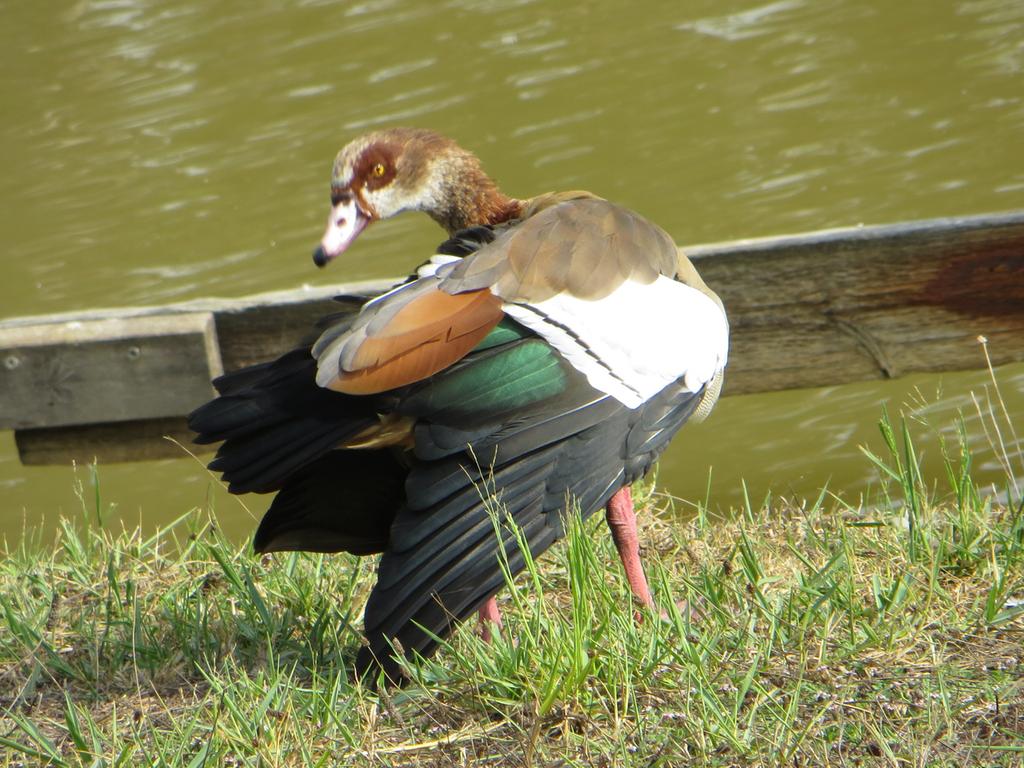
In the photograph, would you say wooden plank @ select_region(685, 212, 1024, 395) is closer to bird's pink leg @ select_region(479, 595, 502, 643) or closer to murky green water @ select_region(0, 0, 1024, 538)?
murky green water @ select_region(0, 0, 1024, 538)

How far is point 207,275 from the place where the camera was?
24.2ft

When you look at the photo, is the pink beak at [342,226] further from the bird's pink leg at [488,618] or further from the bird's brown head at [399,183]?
the bird's pink leg at [488,618]

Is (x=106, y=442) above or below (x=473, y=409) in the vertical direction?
below

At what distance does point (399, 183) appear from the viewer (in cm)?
344

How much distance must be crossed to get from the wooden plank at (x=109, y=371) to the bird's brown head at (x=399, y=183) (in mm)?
799

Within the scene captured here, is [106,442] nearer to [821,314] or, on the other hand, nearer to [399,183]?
[399,183]

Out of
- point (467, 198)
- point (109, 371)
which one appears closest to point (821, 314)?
point (467, 198)

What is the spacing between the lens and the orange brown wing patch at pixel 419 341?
2574mm

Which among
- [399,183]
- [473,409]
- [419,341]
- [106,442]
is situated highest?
[399,183]

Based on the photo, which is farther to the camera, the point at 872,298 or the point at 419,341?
the point at 872,298

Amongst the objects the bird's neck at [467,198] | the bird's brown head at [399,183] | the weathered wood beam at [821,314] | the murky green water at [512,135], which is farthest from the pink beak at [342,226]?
the murky green water at [512,135]

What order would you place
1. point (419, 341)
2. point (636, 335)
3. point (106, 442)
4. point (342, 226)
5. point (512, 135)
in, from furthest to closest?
point (512, 135) < point (106, 442) < point (342, 226) < point (636, 335) < point (419, 341)

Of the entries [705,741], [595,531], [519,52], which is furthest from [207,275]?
[705,741]

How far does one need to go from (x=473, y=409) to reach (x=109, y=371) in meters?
1.81
